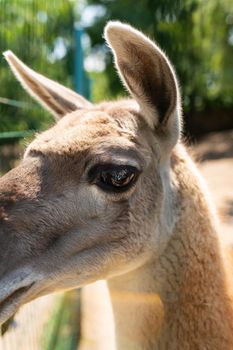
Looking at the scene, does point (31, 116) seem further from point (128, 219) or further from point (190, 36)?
point (190, 36)

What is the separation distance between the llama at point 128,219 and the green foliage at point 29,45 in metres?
1.33

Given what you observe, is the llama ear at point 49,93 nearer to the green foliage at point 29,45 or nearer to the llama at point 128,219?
the llama at point 128,219

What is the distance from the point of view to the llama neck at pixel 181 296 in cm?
285

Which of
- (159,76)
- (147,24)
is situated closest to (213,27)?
(147,24)

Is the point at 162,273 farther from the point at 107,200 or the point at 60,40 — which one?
Result: the point at 60,40

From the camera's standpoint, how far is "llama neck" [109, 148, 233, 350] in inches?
112

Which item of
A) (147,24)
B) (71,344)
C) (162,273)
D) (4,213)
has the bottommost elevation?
(71,344)

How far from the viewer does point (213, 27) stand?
2036 centimetres

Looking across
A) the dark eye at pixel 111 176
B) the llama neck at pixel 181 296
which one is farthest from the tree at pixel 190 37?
the dark eye at pixel 111 176

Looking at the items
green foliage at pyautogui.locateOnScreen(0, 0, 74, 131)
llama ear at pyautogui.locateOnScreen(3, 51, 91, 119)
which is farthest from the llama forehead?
green foliage at pyautogui.locateOnScreen(0, 0, 74, 131)

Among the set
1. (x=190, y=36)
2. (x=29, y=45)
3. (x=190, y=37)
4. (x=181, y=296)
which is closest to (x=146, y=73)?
(x=181, y=296)

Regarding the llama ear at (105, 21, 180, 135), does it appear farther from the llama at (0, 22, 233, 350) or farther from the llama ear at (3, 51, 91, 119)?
the llama ear at (3, 51, 91, 119)

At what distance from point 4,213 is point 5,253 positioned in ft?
0.59

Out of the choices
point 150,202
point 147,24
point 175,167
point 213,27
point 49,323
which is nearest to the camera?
point 150,202
